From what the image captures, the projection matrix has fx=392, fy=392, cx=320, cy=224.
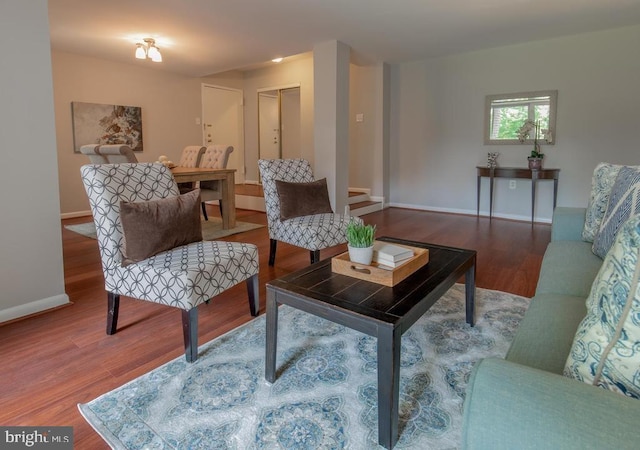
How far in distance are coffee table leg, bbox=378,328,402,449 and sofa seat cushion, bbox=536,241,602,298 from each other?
0.74 m

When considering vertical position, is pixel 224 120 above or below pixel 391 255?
above

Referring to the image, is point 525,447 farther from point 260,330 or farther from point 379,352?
point 260,330

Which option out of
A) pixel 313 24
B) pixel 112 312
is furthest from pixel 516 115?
pixel 112 312

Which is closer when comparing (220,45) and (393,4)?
(393,4)

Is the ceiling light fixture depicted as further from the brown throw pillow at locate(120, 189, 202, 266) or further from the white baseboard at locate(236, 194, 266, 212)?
the brown throw pillow at locate(120, 189, 202, 266)

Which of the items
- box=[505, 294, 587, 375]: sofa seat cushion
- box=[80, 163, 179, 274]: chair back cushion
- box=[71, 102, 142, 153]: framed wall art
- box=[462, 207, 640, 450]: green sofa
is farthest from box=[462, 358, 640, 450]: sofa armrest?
box=[71, 102, 142, 153]: framed wall art

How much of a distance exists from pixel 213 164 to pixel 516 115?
13.2 feet

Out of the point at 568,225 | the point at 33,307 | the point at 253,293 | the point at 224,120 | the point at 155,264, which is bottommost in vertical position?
the point at 33,307

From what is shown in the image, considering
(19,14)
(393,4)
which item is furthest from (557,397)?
(393,4)

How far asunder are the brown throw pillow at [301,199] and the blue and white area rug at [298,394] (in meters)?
1.18

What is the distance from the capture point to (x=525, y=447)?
0.61 meters

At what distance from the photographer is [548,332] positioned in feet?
3.85

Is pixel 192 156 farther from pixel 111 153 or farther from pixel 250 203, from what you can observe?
pixel 111 153

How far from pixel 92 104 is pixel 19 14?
377cm
